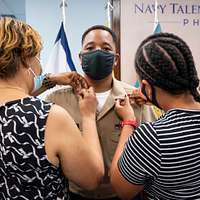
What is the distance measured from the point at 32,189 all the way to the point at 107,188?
541mm

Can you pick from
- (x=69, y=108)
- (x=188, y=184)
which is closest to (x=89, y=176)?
(x=188, y=184)

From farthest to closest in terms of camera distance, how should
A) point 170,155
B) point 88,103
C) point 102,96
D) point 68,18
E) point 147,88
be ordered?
point 68,18 < point 102,96 < point 88,103 < point 147,88 < point 170,155

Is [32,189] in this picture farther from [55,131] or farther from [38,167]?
[55,131]

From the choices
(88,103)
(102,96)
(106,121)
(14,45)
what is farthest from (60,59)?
(14,45)

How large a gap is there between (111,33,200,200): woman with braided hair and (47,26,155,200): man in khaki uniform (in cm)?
42

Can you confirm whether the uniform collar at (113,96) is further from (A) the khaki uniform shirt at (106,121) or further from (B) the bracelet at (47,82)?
(B) the bracelet at (47,82)

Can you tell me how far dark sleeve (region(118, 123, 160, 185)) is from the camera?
960 mm

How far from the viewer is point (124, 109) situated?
1.35 metres

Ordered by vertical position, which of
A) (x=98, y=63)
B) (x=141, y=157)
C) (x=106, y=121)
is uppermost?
(x=98, y=63)

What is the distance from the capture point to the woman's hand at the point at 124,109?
1.31m

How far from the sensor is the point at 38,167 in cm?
97

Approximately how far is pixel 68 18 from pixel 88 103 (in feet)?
6.36

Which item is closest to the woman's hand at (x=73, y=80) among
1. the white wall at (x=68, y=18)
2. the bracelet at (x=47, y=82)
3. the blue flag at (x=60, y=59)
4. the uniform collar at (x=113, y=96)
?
the bracelet at (x=47, y=82)

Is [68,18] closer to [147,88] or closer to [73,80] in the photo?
[73,80]
